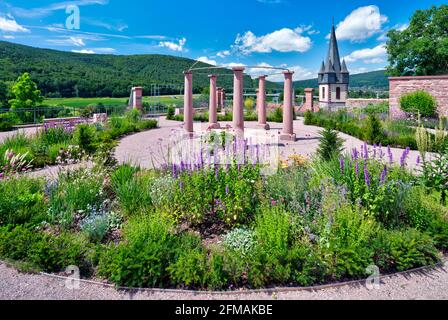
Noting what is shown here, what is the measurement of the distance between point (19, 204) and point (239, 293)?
3.34m

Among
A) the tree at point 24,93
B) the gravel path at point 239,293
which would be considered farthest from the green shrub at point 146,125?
the tree at point 24,93

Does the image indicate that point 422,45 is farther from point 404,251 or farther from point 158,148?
point 404,251

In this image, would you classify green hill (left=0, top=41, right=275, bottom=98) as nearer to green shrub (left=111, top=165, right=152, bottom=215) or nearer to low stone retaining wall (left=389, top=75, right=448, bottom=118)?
low stone retaining wall (left=389, top=75, right=448, bottom=118)

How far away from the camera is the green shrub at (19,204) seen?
14.6ft

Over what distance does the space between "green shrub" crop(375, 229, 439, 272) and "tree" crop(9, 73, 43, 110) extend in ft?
137

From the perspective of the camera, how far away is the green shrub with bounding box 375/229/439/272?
3514 millimetres

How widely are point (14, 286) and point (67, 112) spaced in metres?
23.8

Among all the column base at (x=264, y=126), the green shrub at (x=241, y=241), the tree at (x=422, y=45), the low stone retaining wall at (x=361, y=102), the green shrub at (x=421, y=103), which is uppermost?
the tree at (x=422, y=45)

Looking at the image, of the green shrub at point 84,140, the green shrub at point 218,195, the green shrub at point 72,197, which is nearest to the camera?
the green shrub at point 218,195

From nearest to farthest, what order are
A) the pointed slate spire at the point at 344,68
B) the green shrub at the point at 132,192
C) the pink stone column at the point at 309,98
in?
1. the green shrub at the point at 132,192
2. the pink stone column at the point at 309,98
3. the pointed slate spire at the point at 344,68

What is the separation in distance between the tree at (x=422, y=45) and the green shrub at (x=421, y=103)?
49.0ft

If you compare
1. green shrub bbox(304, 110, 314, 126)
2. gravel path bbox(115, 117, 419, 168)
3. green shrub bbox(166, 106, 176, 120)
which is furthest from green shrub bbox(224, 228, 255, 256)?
green shrub bbox(166, 106, 176, 120)

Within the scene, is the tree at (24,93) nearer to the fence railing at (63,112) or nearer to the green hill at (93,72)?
the green hill at (93,72)

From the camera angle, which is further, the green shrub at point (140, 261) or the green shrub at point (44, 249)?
the green shrub at point (44, 249)
